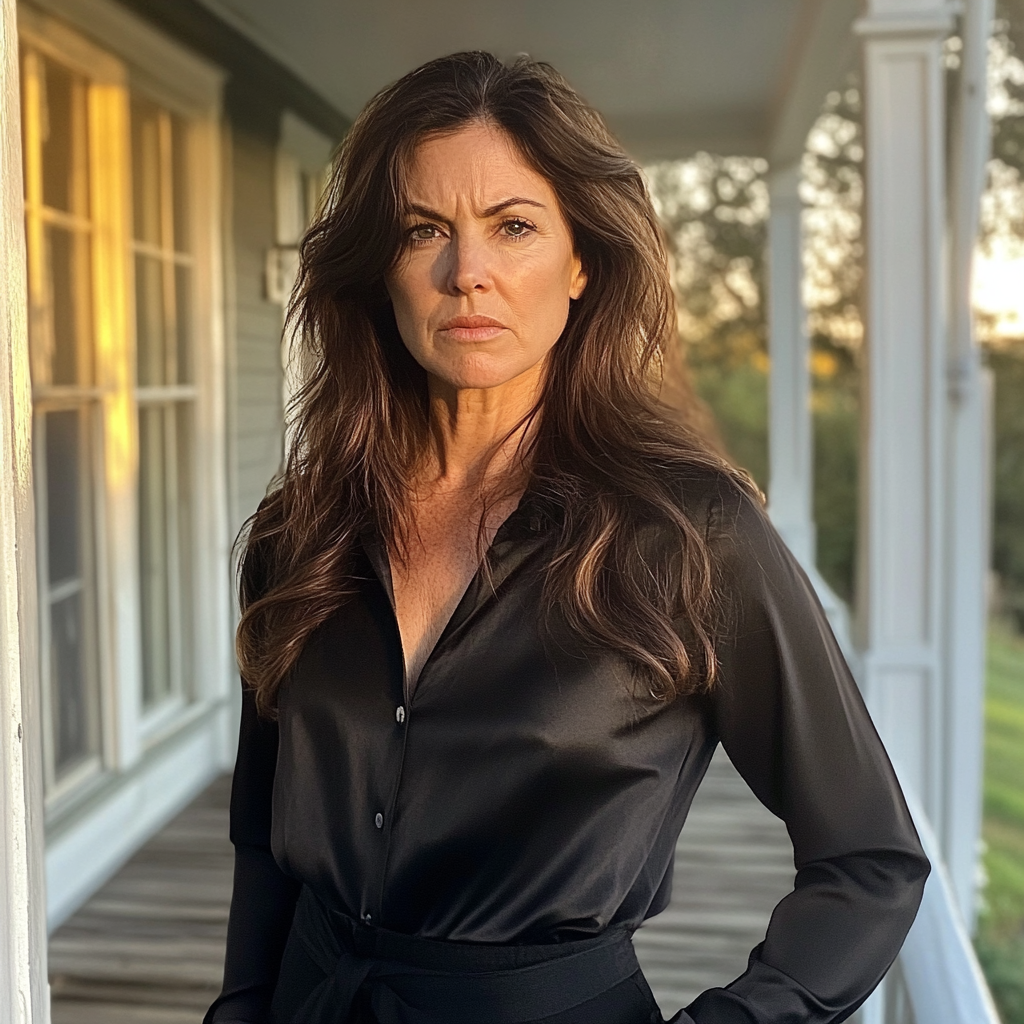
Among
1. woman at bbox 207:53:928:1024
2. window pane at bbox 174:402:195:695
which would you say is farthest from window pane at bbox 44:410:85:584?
woman at bbox 207:53:928:1024

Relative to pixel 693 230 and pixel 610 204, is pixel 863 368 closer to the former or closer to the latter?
pixel 610 204

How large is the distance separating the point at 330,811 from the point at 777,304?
653 cm

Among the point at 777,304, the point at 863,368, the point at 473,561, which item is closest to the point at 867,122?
the point at 863,368

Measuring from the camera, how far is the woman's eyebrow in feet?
4.17

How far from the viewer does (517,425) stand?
4.65 ft

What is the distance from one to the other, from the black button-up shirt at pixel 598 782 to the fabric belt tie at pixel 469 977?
17 millimetres

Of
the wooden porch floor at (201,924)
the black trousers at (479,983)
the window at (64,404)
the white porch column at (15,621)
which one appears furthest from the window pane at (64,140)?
the black trousers at (479,983)

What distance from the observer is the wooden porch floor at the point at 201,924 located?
2975mm

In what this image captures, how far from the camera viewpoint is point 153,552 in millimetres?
4199

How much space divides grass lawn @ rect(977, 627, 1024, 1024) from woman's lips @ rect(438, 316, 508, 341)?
5.58m

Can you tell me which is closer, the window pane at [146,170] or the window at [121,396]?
the window at [121,396]

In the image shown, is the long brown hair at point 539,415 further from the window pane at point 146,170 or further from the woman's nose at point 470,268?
the window pane at point 146,170

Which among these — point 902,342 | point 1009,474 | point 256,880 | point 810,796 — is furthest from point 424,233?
point 1009,474

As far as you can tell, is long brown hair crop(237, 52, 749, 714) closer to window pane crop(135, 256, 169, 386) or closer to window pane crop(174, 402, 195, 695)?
window pane crop(135, 256, 169, 386)
